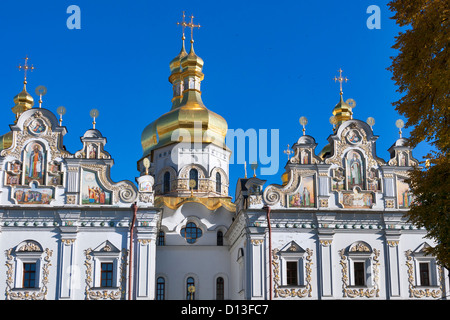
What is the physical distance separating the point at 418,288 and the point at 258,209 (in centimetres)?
792

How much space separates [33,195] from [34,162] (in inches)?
60.7

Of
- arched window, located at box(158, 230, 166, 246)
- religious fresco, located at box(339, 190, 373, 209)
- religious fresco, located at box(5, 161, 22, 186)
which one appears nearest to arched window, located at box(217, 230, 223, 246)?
arched window, located at box(158, 230, 166, 246)

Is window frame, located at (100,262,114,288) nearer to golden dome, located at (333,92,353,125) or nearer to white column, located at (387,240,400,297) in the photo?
white column, located at (387,240,400,297)

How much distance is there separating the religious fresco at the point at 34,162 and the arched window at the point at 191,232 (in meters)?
8.16

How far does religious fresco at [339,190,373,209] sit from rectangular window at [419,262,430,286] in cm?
352

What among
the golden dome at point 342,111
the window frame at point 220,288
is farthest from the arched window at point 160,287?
the golden dome at point 342,111

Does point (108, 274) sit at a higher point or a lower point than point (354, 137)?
lower

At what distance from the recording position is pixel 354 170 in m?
29.6

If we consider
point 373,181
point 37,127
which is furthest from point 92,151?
point 373,181

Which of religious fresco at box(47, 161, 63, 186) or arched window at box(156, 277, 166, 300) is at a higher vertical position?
religious fresco at box(47, 161, 63, 186)

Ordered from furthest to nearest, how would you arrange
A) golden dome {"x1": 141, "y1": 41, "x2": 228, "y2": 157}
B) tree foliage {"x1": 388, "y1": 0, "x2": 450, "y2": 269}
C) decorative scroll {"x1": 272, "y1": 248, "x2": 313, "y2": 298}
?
golden dome {"x1": 141, "y1": 41, "x2": 228, "y2": 157}, decorative scroll {"x1": 272, "y1": 248, "x2": 313, "y2": 298}, tree foliage {"x1": 388, "y1": 0, "x2": 450, "y2": 269}

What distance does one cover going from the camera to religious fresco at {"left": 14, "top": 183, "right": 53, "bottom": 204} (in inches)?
1088

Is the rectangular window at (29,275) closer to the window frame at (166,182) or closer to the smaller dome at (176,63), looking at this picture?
the window frame at (166,182)

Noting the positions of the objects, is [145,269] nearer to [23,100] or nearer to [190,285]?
[190,285]
